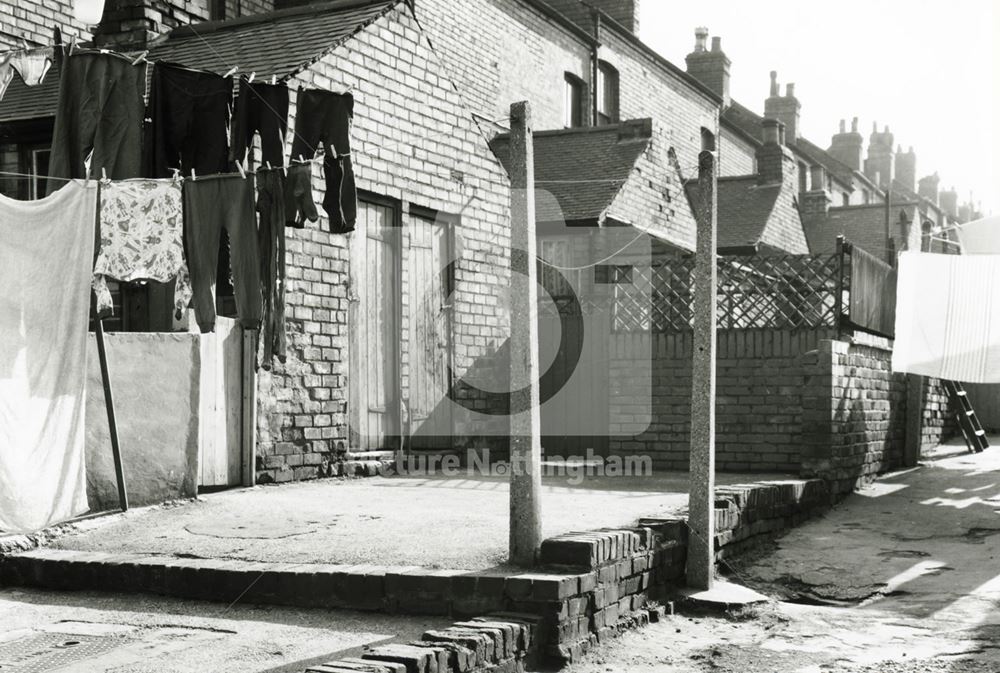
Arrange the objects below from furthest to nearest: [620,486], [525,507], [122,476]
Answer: [620,486], [122,476], [525,507]

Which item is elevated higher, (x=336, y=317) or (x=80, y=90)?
(x=80, y=90)

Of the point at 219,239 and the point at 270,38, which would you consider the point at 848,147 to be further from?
the point at 219,239

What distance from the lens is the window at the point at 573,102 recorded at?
827 inches

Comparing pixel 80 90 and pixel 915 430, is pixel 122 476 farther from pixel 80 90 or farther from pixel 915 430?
pixel 915 430

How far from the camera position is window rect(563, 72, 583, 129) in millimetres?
21016

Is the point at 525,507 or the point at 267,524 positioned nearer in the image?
the point at 525,507

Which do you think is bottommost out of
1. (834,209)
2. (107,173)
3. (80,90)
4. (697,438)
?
(697,438)

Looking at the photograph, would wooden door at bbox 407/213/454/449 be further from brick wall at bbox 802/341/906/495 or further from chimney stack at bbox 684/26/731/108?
chimney stack at bbox 684/26/731/108

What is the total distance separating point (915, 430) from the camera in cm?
1240

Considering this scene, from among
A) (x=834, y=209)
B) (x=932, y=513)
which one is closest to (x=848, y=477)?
(x=932, y=513)

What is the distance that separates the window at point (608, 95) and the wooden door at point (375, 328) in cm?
→ 1218

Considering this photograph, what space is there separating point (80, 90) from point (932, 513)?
7855 millimetres

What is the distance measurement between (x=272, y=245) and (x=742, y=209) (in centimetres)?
1757

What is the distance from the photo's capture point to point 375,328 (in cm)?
1082
